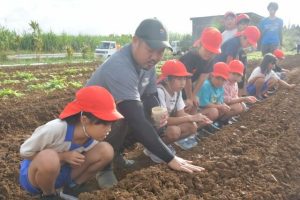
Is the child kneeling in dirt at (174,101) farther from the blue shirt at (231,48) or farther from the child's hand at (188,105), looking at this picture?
the blue shirt at (231,48)

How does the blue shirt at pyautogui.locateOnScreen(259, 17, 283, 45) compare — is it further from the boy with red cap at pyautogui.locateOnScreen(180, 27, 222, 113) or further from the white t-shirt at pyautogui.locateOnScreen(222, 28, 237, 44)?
the boy with red cap at pyautogui.locateOnScreen(180, 27, 222, 113)

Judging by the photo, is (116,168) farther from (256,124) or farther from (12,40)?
(12,40)

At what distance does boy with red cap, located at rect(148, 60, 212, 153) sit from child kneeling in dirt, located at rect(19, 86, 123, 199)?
118 cm

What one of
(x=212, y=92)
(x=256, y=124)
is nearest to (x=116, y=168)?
(x=212, y=92)

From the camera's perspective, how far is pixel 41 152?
2.72m

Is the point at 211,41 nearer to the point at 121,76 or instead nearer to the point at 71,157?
the point at 121,76

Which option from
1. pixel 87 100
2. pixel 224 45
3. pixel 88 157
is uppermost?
pixel 224 45

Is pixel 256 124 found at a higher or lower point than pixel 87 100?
lower

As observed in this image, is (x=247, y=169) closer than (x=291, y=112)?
Yes

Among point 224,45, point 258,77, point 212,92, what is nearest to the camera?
point 212,92

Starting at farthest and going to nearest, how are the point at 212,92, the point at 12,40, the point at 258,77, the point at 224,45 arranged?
the point at 12,40 → the point at 258,77 → the point at 224,45 → the point at 212,92

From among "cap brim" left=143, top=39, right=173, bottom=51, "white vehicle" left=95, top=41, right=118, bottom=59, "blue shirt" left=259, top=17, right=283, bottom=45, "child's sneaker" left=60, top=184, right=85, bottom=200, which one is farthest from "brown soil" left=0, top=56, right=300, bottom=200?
"white vehicle" left=95, top=41, right=118, bottom=59

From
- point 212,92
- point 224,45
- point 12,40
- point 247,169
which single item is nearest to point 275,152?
point 247,169

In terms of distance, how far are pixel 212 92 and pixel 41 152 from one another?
9.40 feet
